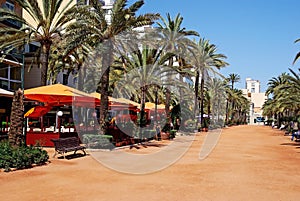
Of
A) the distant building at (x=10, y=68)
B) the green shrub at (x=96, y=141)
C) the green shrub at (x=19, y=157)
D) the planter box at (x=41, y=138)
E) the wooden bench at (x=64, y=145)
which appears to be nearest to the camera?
the green shrub at (x=19, y=157)

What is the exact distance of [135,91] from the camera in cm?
3450

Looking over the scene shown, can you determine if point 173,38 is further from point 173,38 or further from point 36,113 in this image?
point 36,113

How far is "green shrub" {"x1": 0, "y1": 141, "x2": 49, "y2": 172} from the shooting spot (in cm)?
1184

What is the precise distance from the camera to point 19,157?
12.0 m

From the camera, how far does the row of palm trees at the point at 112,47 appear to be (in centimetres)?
2000

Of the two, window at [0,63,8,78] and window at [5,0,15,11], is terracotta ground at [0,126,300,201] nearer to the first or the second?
window at [0,63,8,78]

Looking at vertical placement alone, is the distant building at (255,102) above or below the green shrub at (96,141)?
above

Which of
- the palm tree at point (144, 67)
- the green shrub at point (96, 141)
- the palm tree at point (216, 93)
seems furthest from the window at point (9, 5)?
the palm tree at point (216, 93)

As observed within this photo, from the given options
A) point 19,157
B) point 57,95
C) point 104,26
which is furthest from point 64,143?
point 104,26

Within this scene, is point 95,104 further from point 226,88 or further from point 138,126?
point 226,88

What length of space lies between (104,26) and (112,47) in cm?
124

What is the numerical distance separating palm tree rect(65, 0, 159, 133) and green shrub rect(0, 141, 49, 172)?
6.73 m

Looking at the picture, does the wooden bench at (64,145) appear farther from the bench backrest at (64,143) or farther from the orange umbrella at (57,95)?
the orange umbrella at (57,95)

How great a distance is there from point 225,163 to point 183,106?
30296 mm
